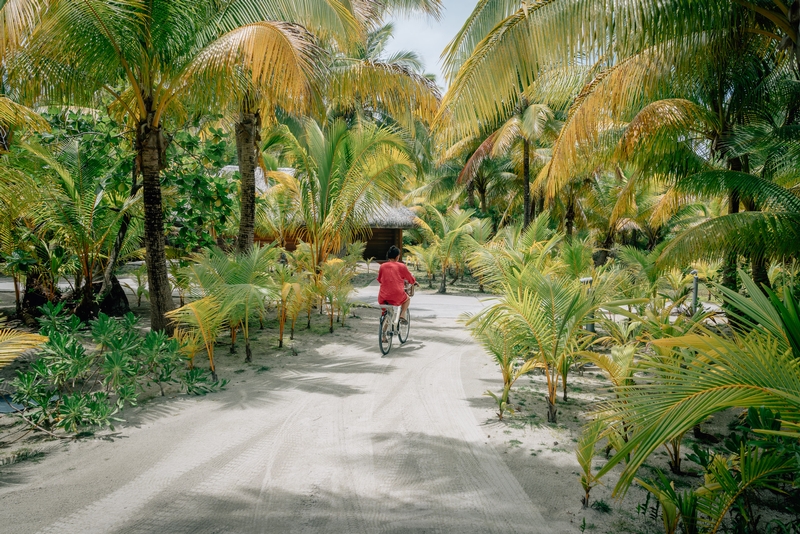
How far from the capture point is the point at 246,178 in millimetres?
8625

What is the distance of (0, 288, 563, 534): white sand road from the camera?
2881 millimetres

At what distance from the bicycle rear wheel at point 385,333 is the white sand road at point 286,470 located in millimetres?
1389

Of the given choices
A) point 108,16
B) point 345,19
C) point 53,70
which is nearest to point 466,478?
point 345,19

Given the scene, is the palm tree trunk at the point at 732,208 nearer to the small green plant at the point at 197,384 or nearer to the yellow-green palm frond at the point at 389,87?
the yellow-green palm frond at the point at 389,87

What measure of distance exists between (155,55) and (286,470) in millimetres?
5158

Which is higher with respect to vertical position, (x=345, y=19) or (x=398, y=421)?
(x=345, y=19)

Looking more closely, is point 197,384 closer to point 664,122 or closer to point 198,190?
point 198,190

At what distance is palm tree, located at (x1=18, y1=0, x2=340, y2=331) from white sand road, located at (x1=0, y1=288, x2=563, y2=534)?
284 cm

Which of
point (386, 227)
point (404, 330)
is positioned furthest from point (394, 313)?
point (386, 227)

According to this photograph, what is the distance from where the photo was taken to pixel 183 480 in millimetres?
3346

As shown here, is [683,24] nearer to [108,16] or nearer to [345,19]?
[345,19]

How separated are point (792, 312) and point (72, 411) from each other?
16.7 feet

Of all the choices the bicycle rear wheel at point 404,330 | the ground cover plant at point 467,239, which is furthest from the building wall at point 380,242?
the bicycle rear wheel at point 404,330

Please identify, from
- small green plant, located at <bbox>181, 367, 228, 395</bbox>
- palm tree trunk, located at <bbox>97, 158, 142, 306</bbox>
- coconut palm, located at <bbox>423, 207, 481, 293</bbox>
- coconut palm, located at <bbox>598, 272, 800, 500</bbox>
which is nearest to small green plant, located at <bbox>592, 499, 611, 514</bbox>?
coconut palm, located at <bbox>598, 272, 800, 500</bbox>
